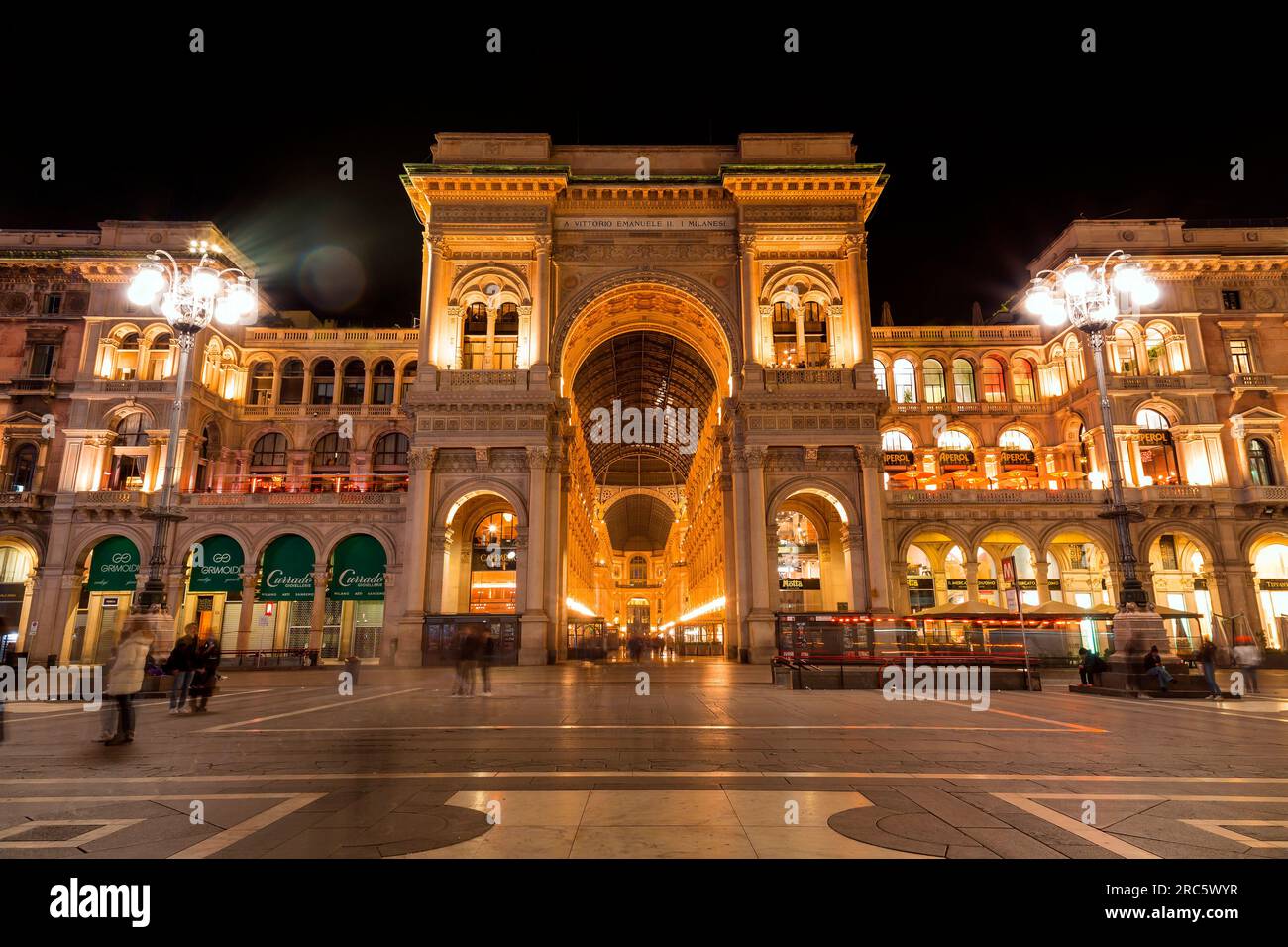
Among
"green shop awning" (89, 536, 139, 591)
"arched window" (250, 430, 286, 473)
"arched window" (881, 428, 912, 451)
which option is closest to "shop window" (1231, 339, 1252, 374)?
"arched window" (881, 428, 912, 451)

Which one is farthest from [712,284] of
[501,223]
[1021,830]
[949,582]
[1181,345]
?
[1021,830]

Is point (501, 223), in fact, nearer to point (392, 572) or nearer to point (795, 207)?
point (795, 207)

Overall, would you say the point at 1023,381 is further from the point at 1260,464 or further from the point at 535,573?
the point at 535,573

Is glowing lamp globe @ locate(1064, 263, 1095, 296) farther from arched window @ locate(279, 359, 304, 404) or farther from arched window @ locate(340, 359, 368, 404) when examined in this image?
arched window @ locate(279, 359, 304, 404)

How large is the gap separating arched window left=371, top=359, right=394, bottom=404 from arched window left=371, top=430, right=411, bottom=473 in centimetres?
237

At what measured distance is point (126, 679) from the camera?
912 cm

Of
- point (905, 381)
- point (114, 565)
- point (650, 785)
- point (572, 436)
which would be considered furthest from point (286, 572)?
point (905, 381)

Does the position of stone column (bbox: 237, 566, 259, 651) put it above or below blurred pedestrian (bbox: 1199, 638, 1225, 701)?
above

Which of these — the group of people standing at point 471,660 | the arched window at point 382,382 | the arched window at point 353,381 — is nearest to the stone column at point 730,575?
the group of people standing at point 471,660

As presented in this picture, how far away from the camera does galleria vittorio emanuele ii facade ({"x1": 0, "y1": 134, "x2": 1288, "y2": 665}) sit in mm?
31812

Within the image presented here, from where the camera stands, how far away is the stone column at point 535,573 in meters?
29.2

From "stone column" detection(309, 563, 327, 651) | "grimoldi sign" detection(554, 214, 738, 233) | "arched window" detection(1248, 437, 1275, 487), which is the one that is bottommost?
"stone column" detection(309, 563, 327, 651)

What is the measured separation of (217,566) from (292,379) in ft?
43.0

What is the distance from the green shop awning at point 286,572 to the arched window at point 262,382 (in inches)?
450
